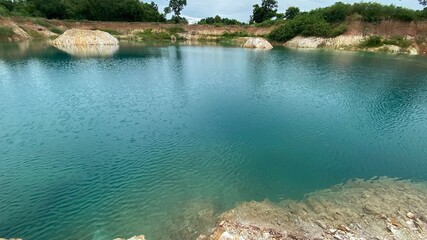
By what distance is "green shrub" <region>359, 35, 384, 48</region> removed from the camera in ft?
235

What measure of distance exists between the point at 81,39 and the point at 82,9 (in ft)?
139

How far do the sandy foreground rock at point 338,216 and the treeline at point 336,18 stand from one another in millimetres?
81304

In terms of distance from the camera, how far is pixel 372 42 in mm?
72625

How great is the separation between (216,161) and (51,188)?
336 inches

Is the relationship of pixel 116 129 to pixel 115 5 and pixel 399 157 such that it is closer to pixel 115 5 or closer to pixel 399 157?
pixel 399 157

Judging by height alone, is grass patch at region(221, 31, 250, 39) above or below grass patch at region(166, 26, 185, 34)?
below

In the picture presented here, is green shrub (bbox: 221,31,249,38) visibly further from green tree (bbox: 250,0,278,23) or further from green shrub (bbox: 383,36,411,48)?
green shrub (bbox: 383,36,411,48)

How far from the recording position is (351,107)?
24.3m

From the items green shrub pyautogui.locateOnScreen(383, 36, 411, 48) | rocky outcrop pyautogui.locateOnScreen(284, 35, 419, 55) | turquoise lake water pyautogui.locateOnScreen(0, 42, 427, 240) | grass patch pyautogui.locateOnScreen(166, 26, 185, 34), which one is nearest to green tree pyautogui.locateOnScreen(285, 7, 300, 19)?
rocky outcrop pyautogui.locateOnScreen(284, 35, 419, 55)

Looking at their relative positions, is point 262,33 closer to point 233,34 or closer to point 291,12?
point 233,34

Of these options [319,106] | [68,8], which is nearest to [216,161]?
[319,106]

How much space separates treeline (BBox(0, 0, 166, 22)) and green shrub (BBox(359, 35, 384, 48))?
88886 millimetres

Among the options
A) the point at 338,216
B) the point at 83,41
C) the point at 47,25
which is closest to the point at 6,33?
the point at 47,25

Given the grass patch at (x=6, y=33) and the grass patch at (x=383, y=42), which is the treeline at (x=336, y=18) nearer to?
the grass patch at (x=383, y=42)
